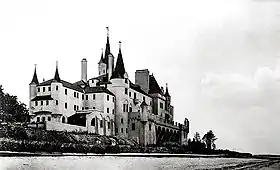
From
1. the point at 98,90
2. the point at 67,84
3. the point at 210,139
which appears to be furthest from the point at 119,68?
the point at 210,139

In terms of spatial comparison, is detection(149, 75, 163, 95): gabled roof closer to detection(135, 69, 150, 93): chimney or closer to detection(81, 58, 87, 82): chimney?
detection(135, 69, 150, 93): chimney

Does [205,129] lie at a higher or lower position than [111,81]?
lower

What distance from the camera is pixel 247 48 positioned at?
131 inches

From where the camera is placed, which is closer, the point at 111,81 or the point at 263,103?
the point at 263,103

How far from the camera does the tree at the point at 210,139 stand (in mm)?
3336

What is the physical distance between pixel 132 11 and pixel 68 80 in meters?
0.64

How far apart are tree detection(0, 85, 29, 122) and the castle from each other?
79 millimetres

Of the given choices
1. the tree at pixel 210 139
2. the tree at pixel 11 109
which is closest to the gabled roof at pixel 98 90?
the tree at pixel 11 109

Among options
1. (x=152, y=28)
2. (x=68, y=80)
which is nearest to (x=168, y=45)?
(x=152, y=28)

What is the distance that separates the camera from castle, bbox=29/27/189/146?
3.39 m

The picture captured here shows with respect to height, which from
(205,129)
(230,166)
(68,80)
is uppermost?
(68,80)

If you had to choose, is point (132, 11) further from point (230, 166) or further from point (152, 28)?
point (230, 166)

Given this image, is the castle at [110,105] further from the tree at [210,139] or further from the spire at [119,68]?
the tree at [210,139]

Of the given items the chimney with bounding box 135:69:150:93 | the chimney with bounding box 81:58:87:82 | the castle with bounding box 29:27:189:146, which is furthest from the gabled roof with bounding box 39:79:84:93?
the chimney with bounding box 135:69:150:93
